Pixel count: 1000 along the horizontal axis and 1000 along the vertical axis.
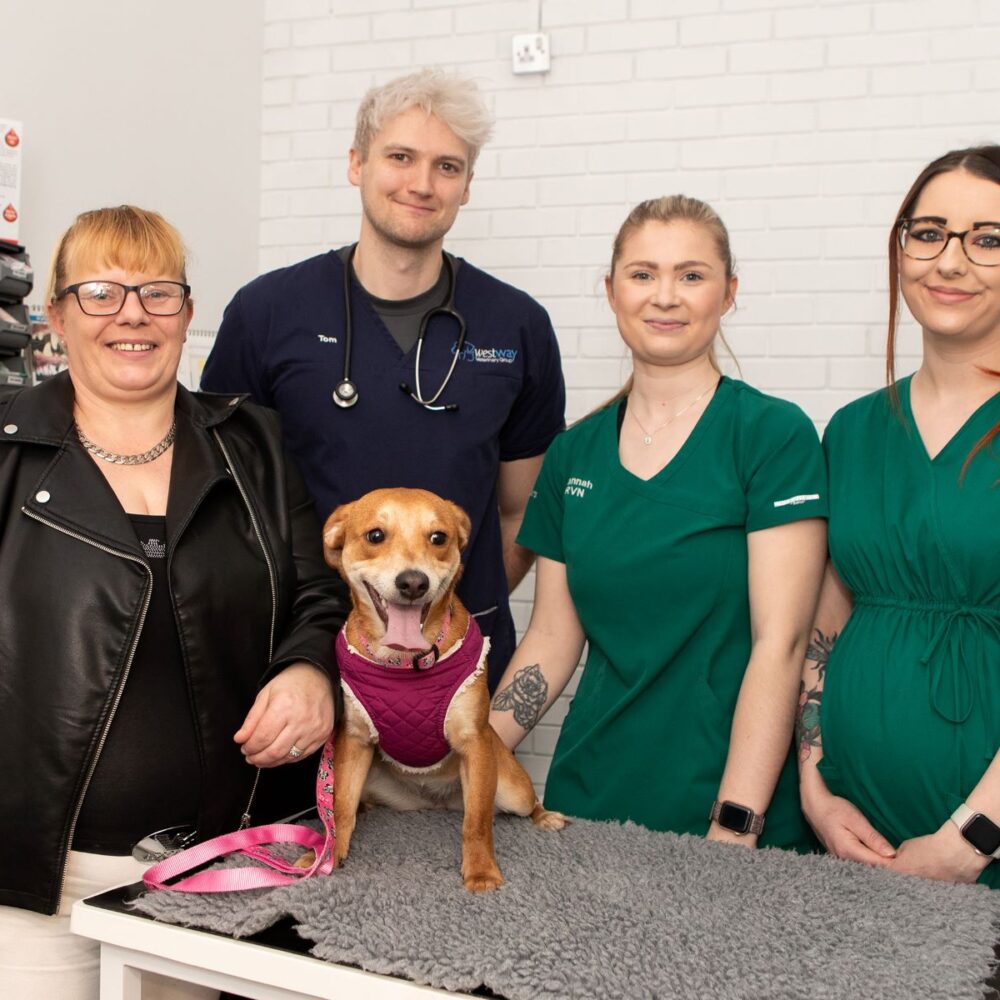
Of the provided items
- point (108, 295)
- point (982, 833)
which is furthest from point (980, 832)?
point (108, 295)

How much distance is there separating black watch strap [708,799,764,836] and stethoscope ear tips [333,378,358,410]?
111cm

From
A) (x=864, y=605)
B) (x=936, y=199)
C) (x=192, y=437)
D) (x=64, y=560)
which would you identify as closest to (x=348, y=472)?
(x=192, y=437)

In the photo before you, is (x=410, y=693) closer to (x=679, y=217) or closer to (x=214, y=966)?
(x=214, y=966)

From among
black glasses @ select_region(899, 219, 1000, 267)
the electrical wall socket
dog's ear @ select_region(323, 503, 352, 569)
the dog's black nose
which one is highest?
the electrical wall socket

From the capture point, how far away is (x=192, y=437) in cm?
180

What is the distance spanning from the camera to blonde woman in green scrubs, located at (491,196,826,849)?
1770 millimetres

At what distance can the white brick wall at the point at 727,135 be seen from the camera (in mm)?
3596

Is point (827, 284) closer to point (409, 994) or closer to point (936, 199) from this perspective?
point (936, 199)

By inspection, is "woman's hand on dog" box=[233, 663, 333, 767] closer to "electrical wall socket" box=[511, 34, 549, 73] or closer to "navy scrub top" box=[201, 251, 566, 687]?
"navy scrub top" box=[201, 251, 566, 687]

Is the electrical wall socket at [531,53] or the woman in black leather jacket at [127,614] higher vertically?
the electrical wall socket at [531,53]

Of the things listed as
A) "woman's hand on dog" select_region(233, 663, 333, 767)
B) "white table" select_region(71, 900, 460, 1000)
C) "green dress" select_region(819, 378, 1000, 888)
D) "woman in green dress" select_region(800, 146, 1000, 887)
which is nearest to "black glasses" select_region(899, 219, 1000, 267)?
"woman in green dress" select_region(800, 146, 1000, 887)

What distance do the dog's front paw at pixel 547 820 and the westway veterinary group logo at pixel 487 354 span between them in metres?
1.04

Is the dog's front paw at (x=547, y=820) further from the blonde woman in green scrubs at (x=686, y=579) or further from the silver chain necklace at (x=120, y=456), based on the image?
the silver chain necklace at (x=120, y=456)

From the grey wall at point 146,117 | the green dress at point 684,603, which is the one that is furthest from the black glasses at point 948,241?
the grey wall at point 146,117
